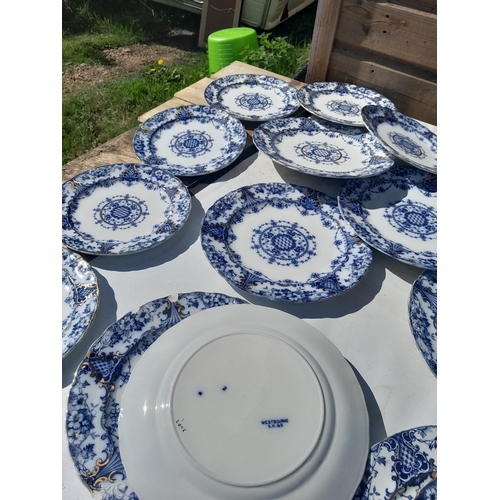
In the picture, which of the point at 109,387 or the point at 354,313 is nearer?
the point at 109,387

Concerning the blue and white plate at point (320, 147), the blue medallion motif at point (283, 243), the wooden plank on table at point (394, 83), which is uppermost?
the wooden plank on table at point (394, 83)

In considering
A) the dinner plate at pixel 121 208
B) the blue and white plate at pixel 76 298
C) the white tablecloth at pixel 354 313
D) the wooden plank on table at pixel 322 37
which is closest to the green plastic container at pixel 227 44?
the wooden plank on table at pixel 322 37

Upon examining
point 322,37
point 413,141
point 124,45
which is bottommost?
point 124,45

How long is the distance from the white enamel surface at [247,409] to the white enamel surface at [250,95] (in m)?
1.13

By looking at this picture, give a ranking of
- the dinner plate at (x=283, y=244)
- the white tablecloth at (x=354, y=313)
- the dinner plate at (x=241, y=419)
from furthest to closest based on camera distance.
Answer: the dinner plate at (x=283, y=244) → the white tablecloth at (x=354, y=313) → the dinner plate at (x=241, y=419)

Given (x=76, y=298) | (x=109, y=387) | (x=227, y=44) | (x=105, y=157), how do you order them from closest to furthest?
1. (x=109, y=387)
2. (x=76, y=298)
3. (x=105, y=157)
4. (x=227, y=44)

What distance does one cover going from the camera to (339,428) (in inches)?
24.4

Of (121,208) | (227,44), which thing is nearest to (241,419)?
(121,208)

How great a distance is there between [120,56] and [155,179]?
9.94 ft

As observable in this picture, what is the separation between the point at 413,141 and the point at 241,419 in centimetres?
115

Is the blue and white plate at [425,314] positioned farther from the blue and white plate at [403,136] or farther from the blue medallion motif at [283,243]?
the blue and white plate at [403,136]

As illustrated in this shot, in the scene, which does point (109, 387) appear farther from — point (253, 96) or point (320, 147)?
point (253, 96)

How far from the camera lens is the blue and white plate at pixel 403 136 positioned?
124 cm

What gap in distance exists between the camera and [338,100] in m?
1.68
